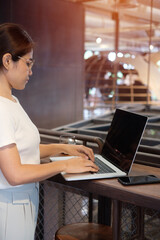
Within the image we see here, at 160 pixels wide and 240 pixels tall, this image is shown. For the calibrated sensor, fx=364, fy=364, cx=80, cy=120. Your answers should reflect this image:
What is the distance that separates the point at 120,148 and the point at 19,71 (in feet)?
1.94

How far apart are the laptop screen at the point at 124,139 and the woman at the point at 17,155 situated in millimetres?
151

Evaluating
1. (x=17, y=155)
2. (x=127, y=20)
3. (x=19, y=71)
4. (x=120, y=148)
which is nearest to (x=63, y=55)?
(x=127, y=20)

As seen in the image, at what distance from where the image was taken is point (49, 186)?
2.44 meters

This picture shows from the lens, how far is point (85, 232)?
6.21 ft

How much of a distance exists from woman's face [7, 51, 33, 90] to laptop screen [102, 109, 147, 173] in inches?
20.5

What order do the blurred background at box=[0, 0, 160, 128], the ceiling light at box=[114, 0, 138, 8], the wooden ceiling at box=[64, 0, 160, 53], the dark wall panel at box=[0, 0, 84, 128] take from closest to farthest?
A: the wooden ceiling at box=[64, 0, 160, 53], the ceiling light at box=[114, 0, 138, 8], the blurred background at box=[0, 0, 160, 128], the dark wall panel at box=[0, 0, 84, 128]

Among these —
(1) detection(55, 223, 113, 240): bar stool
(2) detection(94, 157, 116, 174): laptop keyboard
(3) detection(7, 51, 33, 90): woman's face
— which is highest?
(3) detection(7, 51, 33, 90): woman's face

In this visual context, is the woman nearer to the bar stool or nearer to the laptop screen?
the laptop screen

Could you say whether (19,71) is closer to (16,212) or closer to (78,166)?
(78,166)

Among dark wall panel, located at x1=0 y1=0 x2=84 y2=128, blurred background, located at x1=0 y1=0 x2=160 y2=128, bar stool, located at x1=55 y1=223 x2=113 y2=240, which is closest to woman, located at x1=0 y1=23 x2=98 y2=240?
bar stool, located at x1=55 y1=223 x2=113 y2=240

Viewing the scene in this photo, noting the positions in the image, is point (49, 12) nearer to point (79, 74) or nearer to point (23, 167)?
point (79, 74)

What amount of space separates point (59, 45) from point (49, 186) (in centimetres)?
427

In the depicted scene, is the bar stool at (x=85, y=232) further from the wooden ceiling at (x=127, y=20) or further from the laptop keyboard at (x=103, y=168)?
the wooden ceiling at (x=127, y=20)

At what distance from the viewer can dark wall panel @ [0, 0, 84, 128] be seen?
5.74 metres
